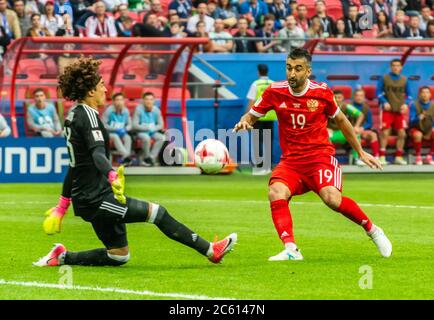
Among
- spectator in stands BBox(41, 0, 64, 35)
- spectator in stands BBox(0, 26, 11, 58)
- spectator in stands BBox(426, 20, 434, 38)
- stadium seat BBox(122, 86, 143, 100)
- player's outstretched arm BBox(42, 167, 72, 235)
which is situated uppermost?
spectator in stands BBox(41, 0, 64, 35)

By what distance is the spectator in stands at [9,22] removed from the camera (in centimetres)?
2545

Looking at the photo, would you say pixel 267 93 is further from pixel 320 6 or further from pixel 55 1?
pixel 320 6

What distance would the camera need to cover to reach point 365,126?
26578 mm

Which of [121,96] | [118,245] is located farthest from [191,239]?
[121,96]

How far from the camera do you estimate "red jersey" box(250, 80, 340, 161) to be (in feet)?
37.9

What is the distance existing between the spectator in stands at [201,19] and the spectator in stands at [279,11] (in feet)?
5.16

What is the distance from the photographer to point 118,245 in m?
10.5

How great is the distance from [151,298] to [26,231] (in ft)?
18.9

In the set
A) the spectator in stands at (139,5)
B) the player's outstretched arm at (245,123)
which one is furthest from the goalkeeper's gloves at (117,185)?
the spectator in stands at (139,5)

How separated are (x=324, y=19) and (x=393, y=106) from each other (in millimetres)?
Result: 2943

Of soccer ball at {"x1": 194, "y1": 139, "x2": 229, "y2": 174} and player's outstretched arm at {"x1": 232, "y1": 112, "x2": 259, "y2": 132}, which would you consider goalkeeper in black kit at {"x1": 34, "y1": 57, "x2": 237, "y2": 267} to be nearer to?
player's outstretched arm at {"x1": 232, "y1": 112, "x2": 259, "y2": 132}

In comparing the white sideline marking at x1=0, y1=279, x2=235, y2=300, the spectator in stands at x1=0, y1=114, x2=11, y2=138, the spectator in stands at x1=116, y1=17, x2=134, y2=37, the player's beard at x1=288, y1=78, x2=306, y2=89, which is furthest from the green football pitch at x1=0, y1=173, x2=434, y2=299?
the spectator in stands at x1=116, y1=17, x2=134, y2=37

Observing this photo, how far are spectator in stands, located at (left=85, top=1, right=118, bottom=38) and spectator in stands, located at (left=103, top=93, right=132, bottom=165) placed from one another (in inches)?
68.2

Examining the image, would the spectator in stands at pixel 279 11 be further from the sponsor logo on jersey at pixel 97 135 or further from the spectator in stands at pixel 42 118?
the sponsor logo on jersey at pixel 97 135
